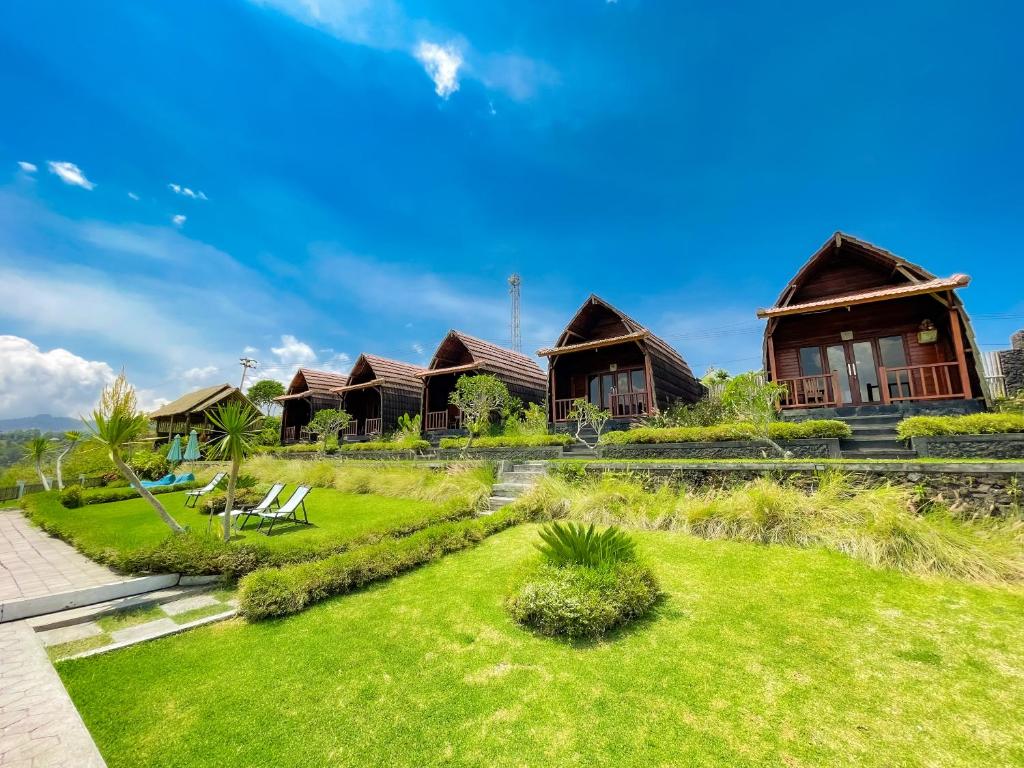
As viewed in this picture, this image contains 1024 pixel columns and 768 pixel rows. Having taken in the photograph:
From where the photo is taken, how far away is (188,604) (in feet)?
18.0

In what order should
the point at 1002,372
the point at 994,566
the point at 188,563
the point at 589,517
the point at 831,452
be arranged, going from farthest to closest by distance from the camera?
1. the point at 1002,372
2. the point at 831,452
3. the point at 589,517
4. the point at 188,563
5. the point at 994,566

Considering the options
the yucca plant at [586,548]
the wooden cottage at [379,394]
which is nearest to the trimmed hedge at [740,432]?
the yucca plant at [586,548]

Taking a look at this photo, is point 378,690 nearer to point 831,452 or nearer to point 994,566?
point 994,566

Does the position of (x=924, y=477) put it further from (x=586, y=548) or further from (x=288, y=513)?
(x=288, y=513)

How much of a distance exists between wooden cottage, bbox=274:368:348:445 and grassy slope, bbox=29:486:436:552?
15302mm

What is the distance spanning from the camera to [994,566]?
4906 millimetres

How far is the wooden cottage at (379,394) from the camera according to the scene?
2481cm

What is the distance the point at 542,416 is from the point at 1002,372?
1682 centimetres

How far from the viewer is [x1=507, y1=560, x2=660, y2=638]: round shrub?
419 cm

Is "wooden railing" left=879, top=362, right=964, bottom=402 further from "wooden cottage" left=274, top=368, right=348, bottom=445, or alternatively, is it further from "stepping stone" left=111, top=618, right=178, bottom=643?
"wooden cottage" left=274, top=368, right=348, bottom=445

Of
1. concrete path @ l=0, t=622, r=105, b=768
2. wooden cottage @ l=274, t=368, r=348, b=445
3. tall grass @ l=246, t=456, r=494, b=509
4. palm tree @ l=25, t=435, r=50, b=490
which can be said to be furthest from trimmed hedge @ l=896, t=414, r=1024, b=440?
palm tree @ l=25, t=435, r=50, b=490

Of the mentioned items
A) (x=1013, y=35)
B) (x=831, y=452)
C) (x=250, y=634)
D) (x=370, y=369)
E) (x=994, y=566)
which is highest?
(x=1013, y=35)

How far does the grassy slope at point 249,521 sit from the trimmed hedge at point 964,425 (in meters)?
10.0

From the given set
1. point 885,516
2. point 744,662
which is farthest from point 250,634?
point 885,516
